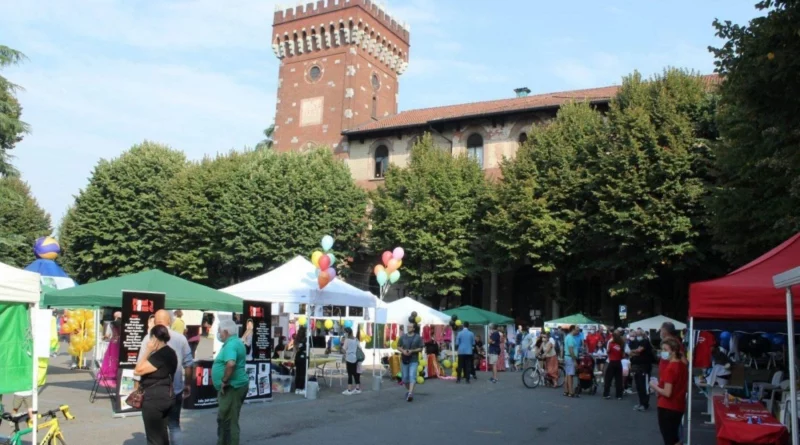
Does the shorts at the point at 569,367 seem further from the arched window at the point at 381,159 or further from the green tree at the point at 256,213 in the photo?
the arched window at the point at 381,159

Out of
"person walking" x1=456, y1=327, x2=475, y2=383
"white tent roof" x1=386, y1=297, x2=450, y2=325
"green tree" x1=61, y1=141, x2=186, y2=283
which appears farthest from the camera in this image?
"green tree" x1=61, y1=141, x2=186, y2=283

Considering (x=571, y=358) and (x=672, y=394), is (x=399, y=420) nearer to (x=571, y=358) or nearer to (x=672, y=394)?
(x=672, y=394)

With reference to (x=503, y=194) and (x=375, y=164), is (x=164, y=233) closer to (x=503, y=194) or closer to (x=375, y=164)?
(x=375, y=164)

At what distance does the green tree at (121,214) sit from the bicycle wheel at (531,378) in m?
27.6

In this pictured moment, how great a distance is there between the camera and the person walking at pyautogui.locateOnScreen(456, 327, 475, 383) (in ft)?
67.3

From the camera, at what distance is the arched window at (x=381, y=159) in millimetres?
45812

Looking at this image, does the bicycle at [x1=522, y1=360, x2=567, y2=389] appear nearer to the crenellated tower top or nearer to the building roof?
the building roof

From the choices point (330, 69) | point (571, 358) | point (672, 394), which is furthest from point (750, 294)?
point (330, 69)

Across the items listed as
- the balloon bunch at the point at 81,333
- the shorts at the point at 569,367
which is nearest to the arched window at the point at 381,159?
the balloon bunch at the point at 81,333

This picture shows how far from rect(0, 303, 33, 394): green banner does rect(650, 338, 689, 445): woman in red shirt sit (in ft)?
22.3

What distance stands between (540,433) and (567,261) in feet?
77.8

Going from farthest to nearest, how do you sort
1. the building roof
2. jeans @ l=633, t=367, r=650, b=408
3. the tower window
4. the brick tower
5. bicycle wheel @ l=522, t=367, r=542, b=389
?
1. the tower window
2. the brick tower
3. the building roof
4. bicycle wheel @ l=522, t=367, r=542, b=389
5. jeans @ l=633, t=367, r=650, b=408

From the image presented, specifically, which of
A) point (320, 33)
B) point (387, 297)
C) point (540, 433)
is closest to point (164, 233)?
point (387, 297)

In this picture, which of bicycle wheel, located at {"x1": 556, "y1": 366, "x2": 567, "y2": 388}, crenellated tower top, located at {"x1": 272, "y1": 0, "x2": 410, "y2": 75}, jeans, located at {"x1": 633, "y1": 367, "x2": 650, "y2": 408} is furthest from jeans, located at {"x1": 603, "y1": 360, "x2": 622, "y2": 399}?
crenellated tower top, located at {"x1": 272, "y1": 0, "x2": 410, "y2": 75}
